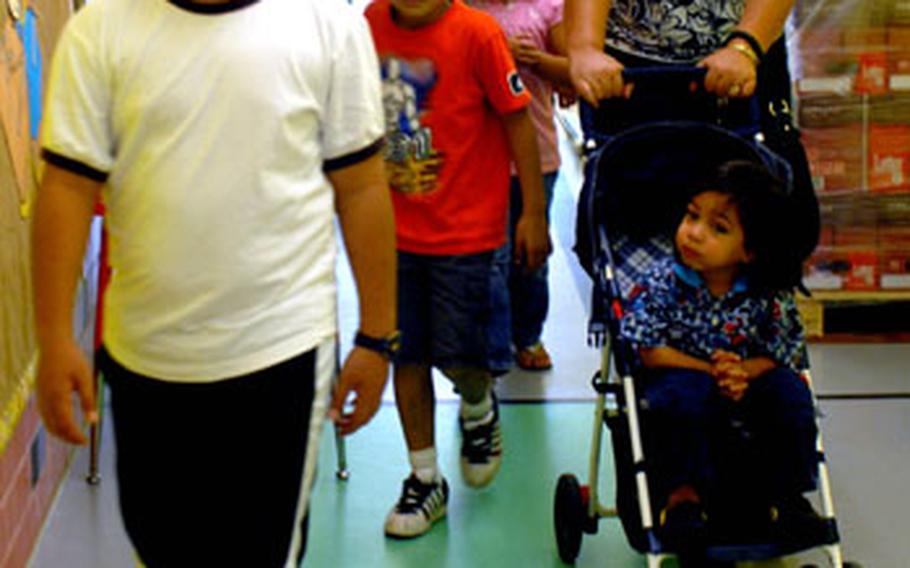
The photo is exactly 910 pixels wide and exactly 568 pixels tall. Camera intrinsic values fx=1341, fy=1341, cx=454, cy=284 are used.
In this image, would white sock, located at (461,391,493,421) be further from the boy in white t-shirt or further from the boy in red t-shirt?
the boy in white t-shirt

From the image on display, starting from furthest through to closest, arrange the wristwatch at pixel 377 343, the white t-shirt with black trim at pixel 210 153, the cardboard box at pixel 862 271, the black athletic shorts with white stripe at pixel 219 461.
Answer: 1. the cardboard box at pixel 862 271
2. the wristwatch at pixel 377 343
3. the black athletic shorts with white stripe at pixel 219 461
4. the white t-shirt with black trim at pixel 210 153

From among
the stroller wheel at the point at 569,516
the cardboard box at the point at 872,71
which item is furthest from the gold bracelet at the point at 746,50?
the cardboard box at the point at 872,71

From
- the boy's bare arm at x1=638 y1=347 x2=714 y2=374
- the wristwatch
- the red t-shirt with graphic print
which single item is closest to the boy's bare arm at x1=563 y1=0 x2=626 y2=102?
the red t-shirt with graphic print

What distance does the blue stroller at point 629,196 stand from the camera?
2768 millimetres

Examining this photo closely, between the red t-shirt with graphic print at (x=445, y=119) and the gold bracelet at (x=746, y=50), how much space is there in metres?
0.55

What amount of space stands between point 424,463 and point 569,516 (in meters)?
0.45

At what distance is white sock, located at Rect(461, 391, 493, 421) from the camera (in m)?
3.43

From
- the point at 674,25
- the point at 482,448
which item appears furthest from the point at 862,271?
the point at 674,25

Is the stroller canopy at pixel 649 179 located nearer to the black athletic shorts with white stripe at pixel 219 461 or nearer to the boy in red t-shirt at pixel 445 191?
the boy in red t-shirt at pixel 445 191

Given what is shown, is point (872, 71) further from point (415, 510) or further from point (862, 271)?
point (415, 510)

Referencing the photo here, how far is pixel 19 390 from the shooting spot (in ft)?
10.3

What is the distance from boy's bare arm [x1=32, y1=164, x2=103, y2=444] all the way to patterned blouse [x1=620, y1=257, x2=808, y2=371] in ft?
3.89

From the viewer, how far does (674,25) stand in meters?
3.02

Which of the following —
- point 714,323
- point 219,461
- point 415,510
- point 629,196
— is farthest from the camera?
point 415,510
